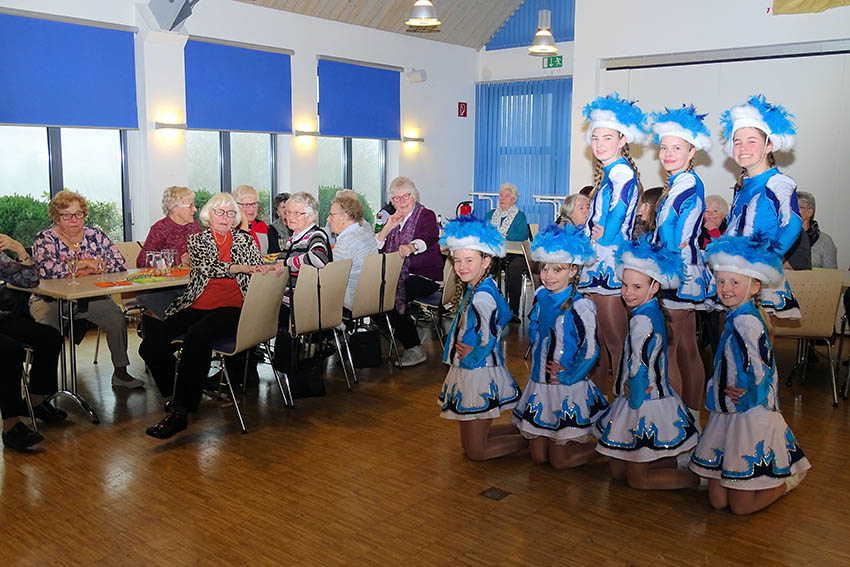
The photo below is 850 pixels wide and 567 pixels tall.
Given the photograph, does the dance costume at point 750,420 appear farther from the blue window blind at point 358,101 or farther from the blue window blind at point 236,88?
the blue window blind at point 358,101

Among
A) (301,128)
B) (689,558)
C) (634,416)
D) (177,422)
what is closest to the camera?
(689,558)

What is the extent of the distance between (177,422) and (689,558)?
2886 millimetres

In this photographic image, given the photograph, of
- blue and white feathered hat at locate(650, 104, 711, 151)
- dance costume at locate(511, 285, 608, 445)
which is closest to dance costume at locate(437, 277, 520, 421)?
dance costume at locate(511, 285, 608, 445)

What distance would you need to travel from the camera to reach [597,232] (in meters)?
4.45

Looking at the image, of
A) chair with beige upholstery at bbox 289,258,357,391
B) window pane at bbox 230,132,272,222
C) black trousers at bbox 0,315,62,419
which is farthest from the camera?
window pane at bbox 230,132,272,222

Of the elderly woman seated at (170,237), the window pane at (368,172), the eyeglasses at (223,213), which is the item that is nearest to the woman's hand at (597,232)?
the eyeglasses at (223,213)

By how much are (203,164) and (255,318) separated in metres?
5.93

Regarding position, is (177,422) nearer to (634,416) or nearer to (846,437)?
(634,416)

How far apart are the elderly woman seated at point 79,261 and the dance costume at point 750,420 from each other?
4.05m

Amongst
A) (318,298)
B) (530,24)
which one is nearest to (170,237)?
(318,298)

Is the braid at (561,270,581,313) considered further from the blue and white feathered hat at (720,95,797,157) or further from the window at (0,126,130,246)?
the window at (0,126,130,246)

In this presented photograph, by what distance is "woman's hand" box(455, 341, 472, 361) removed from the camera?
13.5ft

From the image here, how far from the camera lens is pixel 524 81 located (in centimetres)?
1315

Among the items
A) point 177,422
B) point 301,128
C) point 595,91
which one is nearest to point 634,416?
point 177,422
